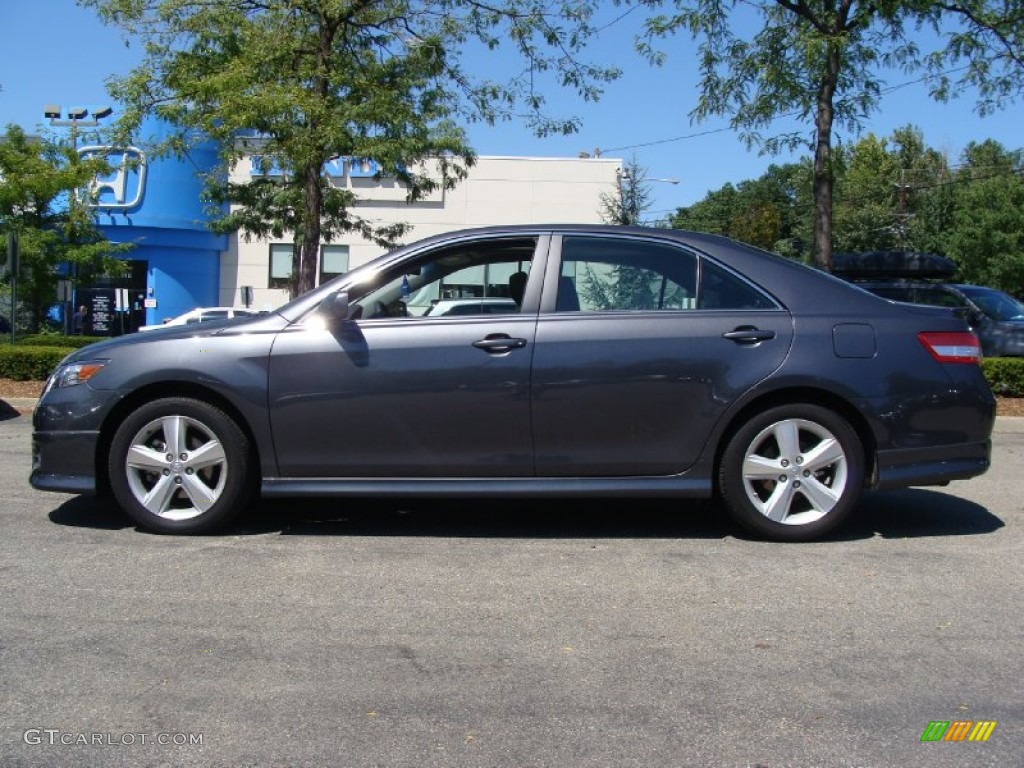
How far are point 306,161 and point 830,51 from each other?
7.15 meters

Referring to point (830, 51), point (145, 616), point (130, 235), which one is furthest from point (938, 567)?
point (130, 235)

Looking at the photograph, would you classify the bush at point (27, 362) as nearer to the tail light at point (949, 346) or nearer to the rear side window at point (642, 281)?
the rear side window at point (642, 281)

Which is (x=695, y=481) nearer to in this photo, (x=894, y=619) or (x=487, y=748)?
(x=894, y=619)

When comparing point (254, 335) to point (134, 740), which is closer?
point (134, 740)

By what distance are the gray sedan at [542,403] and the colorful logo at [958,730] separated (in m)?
1.99

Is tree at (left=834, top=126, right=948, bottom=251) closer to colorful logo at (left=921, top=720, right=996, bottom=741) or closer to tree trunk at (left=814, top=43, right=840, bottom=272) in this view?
tree trunk at (left=814, top=43, right=840, bottom=272)

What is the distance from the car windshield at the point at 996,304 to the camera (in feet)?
51.1

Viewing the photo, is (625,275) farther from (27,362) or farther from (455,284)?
(27,362)

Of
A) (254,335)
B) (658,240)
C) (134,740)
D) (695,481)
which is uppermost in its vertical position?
(658,240)

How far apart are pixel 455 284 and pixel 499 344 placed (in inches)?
24.2

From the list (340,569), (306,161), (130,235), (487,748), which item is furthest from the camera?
(130,235)

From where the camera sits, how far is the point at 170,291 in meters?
34.2

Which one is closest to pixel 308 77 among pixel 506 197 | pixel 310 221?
pixel 310 221

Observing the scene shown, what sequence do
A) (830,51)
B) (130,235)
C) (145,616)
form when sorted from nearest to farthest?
1. (145,616)
2. (830,51)
3. (130,235)
